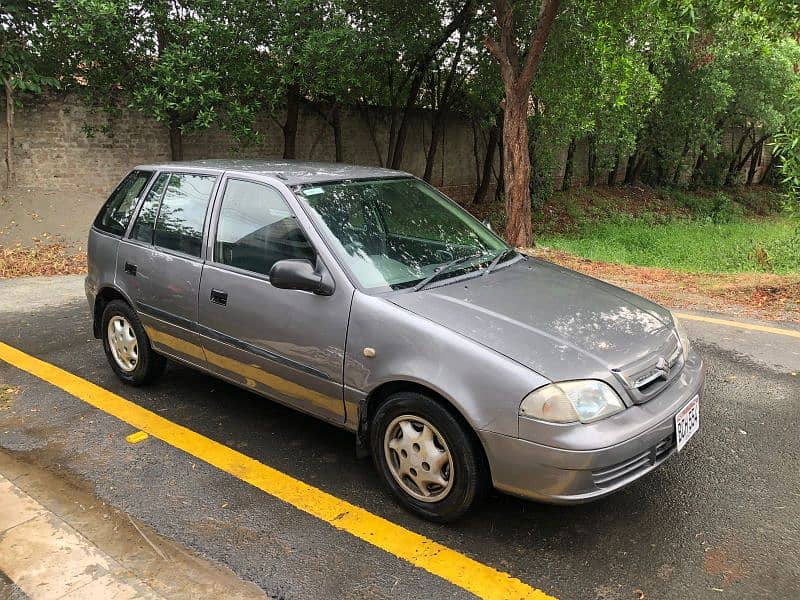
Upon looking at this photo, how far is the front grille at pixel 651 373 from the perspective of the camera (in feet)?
9.50

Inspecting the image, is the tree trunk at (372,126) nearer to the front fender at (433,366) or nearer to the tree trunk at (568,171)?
the tree trunk at (568,171)

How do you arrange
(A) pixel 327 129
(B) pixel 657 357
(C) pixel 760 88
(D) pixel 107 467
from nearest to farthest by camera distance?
(B) pixel 657 357 → (D) pixel 107 467 → (A) pixel 327 129 → (C) pixel 760 88

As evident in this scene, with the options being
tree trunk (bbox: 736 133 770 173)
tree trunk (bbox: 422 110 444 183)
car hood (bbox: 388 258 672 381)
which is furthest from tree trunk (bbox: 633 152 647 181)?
car hood (bbox: 388 258 672 381)

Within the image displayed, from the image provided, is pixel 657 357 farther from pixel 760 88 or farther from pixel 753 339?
pixel 760 88

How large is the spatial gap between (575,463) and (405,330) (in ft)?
3.12

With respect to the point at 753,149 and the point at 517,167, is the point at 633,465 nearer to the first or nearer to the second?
the point at 517,167

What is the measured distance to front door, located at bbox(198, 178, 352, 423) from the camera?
3.36 meters

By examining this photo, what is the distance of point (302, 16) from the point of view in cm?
1240

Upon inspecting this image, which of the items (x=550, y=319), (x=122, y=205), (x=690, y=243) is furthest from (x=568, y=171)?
(x=550, y=319)

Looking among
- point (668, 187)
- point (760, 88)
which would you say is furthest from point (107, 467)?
point (668, 187)

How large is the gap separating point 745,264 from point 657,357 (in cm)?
1159

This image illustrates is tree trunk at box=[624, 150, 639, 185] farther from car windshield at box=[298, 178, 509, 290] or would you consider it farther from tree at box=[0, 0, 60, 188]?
car windshield at box=[298, 178, 509, 290]

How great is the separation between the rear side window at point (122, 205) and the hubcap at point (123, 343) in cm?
66

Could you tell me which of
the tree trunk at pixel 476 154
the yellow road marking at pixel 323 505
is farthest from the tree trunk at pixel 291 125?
the yellow road marking at pixel 323 505
